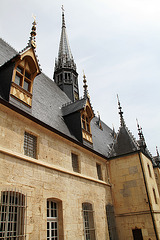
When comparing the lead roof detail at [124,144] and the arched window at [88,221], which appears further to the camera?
the lead roof detail at [124,144]

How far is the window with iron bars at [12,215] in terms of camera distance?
614 centimetres

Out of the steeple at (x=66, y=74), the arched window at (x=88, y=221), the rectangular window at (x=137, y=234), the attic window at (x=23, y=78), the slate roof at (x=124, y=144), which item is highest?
the steeple at (x=66, y=74)

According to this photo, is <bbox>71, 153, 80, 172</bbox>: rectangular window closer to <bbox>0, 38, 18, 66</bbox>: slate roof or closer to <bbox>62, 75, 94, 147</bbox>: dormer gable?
<bbox>62, 75, 94, 147</bbox>: dormer gable

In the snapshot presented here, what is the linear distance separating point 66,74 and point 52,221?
16.1 meters

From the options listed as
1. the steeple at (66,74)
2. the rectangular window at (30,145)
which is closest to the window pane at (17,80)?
the rectangular window at (30,145)

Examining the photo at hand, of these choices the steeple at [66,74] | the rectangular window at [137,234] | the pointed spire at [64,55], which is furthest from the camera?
the pointed spire at [64,55]

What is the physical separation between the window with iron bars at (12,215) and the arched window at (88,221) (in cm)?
410

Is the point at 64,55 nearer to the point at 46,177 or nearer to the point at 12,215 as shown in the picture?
the point at 46,177

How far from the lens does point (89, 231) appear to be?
10211 millimetres

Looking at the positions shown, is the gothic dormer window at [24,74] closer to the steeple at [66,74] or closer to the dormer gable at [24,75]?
the dormer gable at [24,75]

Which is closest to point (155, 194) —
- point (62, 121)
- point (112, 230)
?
point (112, 230)

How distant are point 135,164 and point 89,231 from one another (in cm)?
559

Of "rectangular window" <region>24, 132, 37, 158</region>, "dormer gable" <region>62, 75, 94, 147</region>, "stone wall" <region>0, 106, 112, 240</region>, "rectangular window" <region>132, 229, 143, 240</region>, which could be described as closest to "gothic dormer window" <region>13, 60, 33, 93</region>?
"stone wall" <region>0, 106, 112, 240</region>

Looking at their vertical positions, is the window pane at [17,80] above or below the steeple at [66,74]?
below
